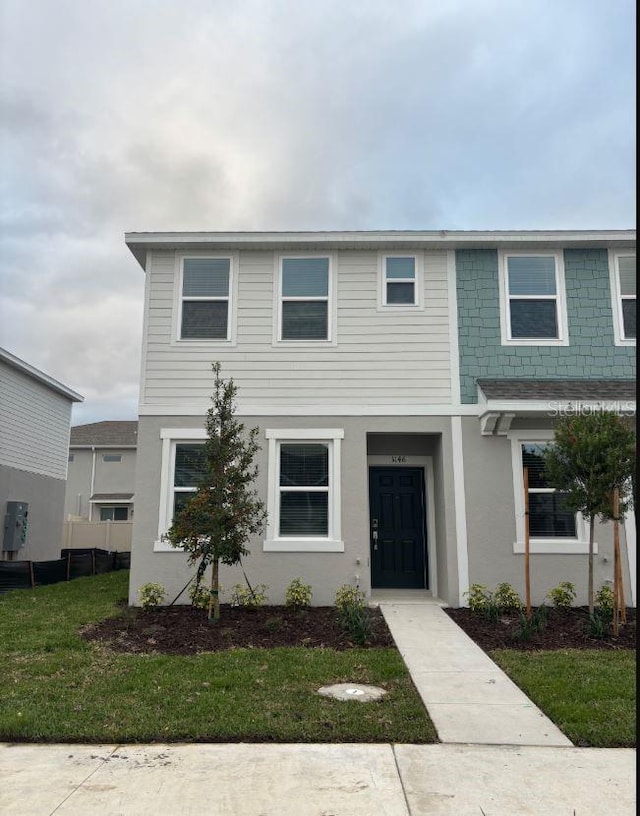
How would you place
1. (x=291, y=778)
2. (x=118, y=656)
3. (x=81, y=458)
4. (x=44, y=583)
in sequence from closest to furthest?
(x=291, y=778) < (x=118, y=656) < (x=44, y=583) < (x=81, y=458)

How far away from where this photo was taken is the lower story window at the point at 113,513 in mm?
30031

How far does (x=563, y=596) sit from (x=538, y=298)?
488cm

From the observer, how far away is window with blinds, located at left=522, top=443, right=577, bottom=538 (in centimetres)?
1002

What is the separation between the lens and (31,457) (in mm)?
16609

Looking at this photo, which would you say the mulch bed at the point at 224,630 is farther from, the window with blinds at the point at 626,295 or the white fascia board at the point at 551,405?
the window with blinds at the point at 626,295

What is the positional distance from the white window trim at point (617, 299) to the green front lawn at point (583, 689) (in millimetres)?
5433

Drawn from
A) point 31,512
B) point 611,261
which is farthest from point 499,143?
point 31,512

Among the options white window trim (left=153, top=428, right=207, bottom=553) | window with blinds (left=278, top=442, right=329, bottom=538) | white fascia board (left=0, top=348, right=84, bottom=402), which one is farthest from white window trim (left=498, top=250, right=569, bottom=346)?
white fascia board (left=0, top=348, right=84, bottom=402)

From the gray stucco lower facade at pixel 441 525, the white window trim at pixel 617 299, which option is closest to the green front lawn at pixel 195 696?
the gray stucco lower facade at pixel 441 525

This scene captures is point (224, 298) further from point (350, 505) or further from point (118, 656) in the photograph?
point (118, 656)

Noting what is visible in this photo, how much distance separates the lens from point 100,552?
17500 mm

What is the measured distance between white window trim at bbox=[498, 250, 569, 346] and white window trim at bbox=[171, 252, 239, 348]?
180 inches

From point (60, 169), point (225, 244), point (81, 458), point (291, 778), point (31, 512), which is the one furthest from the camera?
point (81, 458)

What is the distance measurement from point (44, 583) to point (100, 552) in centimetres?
346
